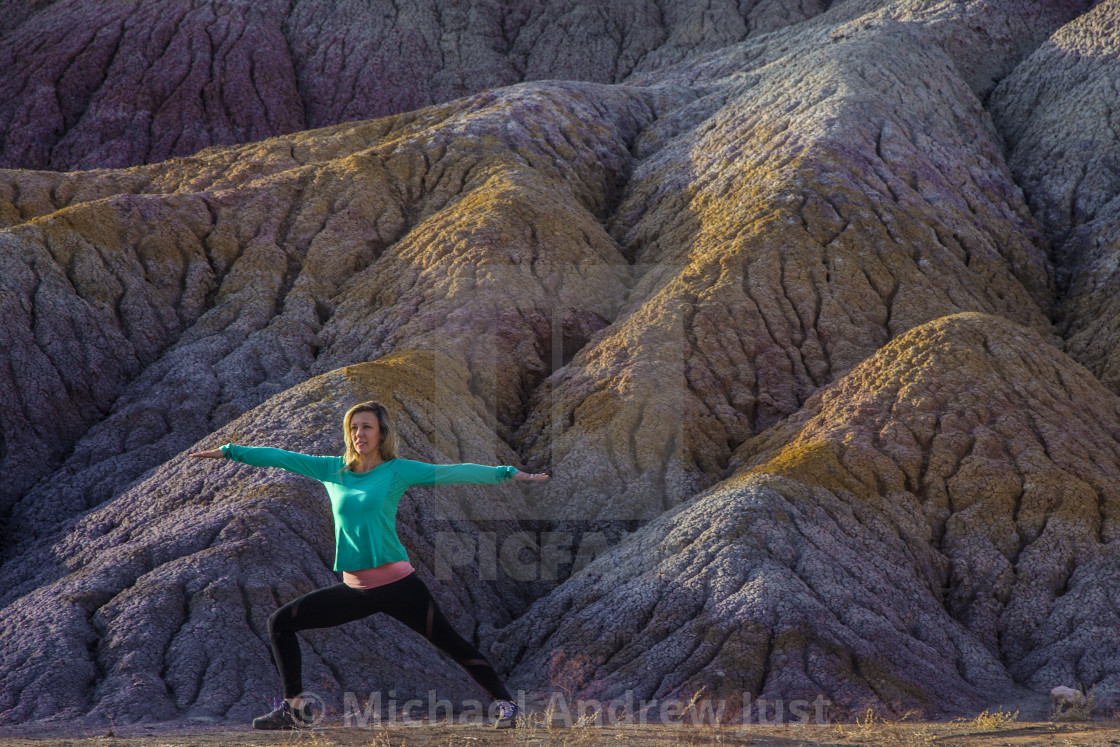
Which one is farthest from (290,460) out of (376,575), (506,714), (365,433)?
(506,714)

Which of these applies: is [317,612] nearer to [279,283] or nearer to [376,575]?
[376,575]

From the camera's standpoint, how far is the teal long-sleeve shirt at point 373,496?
6.56 metres

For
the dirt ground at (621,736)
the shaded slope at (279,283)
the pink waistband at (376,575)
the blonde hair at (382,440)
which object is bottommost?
the dirt ground at (621,736)

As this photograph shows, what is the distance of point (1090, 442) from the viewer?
544 inches

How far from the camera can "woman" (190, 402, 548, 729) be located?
6570 millimetres

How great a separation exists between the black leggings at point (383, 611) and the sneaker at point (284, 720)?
434 millimetres

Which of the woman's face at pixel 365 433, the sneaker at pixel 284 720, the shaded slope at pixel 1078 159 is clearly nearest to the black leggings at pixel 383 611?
the sneaker at pixel 284 720

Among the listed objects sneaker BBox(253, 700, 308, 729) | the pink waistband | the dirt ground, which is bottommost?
the dirt ground

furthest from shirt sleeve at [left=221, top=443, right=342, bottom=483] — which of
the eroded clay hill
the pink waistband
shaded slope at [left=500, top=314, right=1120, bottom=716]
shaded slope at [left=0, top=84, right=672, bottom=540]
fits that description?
shaded slope at [left=0, top=84, right=672, bottom=540]

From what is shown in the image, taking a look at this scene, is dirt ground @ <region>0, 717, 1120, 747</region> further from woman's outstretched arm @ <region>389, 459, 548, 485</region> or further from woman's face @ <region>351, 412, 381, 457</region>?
woman's face @ <region>351, 412, 381, 457</region>

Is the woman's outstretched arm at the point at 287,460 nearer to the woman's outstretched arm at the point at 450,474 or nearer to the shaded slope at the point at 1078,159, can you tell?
the woman's outstretched arm at the point at 450,474

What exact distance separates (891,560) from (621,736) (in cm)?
578

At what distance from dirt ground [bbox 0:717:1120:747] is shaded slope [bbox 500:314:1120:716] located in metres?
1.52

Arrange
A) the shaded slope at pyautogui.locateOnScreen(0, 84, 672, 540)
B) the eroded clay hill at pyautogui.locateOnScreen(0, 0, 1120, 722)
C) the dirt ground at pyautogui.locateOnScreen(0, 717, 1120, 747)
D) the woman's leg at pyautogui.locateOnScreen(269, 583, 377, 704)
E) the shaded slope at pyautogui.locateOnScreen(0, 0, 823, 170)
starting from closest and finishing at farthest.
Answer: the woman's leg at pyautogui.locateOnScreen(269, 583, 377, 704)
the dirt ground at pyautogui.locateOnScreen(0, 717, 1120, 747)
the eroded clay hill at pyautogui.locateOnScreen(0, 0, 1120, 722)
the shaded slope at pyautogui.locateOnScreen(0, 84, 672, 540)
the shaded slope at pyautogui.locateOnScreen(0, 0, 823, 170)
